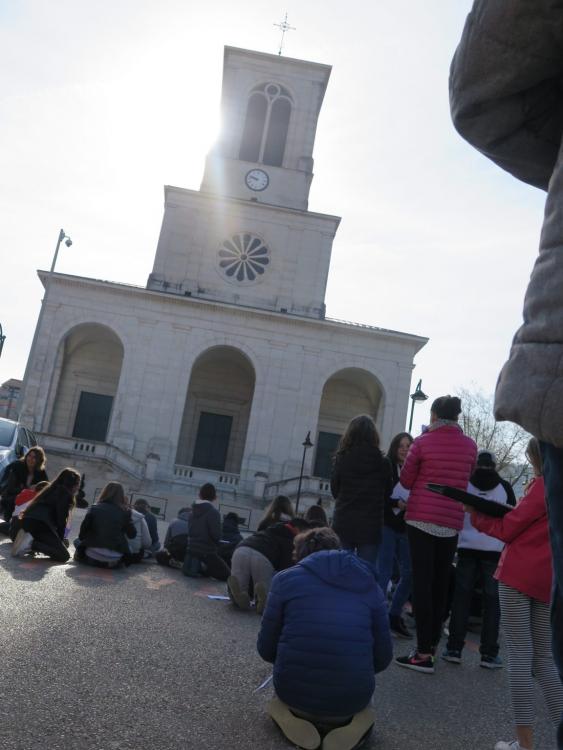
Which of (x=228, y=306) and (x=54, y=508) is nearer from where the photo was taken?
(x=54, y=508)

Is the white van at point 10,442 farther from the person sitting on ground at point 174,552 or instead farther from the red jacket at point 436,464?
the red jacket at point 436,464

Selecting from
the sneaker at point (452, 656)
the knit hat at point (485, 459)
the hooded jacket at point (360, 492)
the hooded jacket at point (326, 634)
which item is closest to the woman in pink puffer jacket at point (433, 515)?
the sneaker at point (452, 656)

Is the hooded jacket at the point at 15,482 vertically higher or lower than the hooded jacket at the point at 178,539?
higher

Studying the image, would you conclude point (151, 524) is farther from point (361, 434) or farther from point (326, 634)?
point (326, 634)

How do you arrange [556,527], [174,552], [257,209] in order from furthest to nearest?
[257,209] → [174,552] → [556,527]

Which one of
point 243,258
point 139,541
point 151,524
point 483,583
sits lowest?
point 139,541

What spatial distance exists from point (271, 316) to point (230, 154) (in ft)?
32.6

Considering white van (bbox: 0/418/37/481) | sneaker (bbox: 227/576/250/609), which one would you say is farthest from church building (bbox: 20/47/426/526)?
sneaker (bbox: 227/576/250/609)

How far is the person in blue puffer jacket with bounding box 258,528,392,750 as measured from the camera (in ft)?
12.5

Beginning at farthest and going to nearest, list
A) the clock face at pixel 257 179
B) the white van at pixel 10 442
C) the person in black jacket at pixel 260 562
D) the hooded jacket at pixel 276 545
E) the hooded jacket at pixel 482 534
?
the clock face at pixel 257 179 < the white van at pixel 10 442 < the hooded jacket at pixel 276 545 < the person in black jacket at pixel 260 562 < the hooded jacket at pixel 482 534

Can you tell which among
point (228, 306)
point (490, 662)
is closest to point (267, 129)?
point (228, 306)

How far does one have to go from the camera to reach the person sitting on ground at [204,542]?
1021 centimetres

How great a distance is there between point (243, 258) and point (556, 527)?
113 feet

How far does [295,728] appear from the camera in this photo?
3775 millimetres
